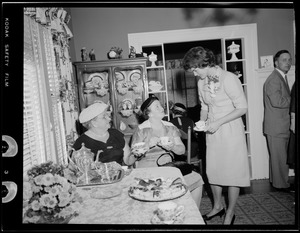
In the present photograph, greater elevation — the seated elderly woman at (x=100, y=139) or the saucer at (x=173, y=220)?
the seated elderly woman at (x=100, y=139)

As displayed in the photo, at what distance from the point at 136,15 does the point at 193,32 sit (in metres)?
0.84

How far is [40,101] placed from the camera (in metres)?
1.77

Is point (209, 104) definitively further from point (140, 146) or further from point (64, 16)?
point (64, 16)

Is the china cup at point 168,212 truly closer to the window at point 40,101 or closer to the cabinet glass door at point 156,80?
the window at point 40,101

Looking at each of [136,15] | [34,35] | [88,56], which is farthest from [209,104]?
[136,15]

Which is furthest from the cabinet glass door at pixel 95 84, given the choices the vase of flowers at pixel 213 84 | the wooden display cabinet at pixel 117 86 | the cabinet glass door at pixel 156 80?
the vase of flowers at pixel 213 84

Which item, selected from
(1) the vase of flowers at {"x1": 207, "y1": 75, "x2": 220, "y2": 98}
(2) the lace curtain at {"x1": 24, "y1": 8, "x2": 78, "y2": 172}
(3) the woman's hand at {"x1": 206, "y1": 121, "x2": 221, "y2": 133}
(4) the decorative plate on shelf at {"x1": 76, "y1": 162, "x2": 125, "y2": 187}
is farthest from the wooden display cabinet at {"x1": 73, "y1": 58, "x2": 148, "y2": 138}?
(4) the decorative plate on shelf at {"x1": 76, "y1": 162, "x2": 125, "y2": 187}

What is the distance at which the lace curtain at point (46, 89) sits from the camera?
162 centimetres

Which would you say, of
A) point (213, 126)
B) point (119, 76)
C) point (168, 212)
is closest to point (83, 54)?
point (119, 76)

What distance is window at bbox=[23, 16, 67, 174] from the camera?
1590 millimetres

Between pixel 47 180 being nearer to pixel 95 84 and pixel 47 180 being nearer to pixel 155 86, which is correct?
pixel 95 84

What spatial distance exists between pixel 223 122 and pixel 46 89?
1250 millimetres

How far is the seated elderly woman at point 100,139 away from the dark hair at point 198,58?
0.65 metres

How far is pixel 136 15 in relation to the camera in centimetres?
321
